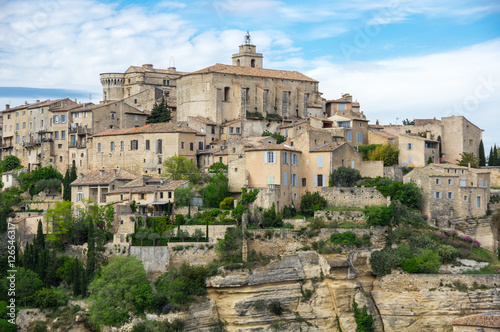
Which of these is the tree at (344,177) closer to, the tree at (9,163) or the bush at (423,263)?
the bush at (423,263)

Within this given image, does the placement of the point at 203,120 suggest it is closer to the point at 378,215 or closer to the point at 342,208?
the point at 342,208

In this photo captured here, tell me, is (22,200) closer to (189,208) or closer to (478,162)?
(189,208)

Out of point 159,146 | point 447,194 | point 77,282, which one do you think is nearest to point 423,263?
point 447,194

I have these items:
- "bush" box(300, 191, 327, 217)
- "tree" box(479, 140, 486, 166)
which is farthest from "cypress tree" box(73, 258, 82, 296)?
"tree" box(479, 140, 486, 166)

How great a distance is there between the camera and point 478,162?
2879 inches

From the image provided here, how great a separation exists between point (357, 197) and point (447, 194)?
7.36m

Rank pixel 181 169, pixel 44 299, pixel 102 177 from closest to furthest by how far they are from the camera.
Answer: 1. pixel 44 299
2. pixel 102 177
3. pixel 181 169

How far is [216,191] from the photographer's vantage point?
60656mm

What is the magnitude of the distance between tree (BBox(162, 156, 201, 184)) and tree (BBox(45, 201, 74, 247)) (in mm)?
9077

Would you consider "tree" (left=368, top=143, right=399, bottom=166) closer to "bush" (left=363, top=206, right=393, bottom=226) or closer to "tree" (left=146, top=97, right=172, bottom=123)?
"bush" (left=363, top=206, right=393, bottom=226)

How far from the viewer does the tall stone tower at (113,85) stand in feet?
298

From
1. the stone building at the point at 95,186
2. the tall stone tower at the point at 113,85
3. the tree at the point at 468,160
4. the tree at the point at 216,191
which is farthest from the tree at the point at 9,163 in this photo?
the tree at the point at 468,160

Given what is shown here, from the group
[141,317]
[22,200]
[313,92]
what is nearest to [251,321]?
[141,317]

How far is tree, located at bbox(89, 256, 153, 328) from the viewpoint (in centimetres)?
5109
